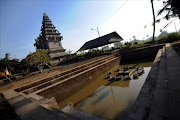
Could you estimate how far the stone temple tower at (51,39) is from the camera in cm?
2564

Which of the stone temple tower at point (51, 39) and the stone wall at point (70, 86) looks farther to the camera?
the stone temple tower at point (51, 39)

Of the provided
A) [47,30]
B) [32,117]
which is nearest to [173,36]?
[32,117]

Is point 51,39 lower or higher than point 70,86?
higher

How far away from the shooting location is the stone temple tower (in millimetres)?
25641

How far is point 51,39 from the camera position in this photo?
86.3 feet

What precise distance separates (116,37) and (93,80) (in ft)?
57.4

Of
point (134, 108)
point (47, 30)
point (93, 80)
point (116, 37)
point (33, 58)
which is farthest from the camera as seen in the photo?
point (47, 30)

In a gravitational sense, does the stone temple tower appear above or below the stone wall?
above

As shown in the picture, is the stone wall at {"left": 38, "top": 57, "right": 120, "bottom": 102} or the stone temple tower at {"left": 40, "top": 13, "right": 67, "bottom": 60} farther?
the stone temple tower at {"left": 40, "top": 13, "right": 67, "bottom": 60}

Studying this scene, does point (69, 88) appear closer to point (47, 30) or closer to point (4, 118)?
point (4, 118)

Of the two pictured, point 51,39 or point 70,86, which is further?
point 51,39

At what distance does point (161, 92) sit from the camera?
8.35 ft

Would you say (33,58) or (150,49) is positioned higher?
(33,58)

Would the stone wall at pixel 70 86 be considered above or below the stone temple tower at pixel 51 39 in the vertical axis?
below
